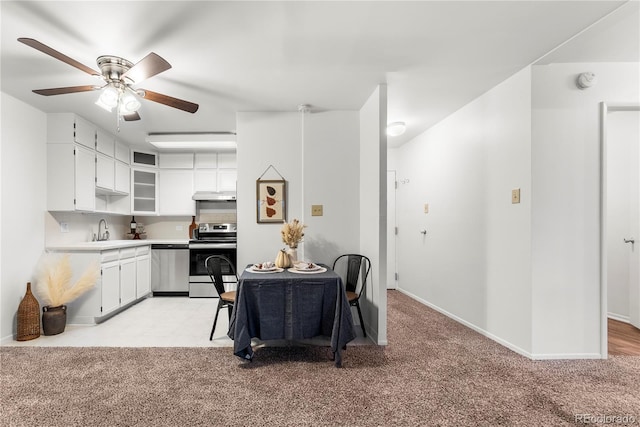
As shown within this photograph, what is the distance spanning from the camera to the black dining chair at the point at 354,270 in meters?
3.53

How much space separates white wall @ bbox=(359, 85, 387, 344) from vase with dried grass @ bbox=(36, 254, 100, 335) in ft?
10.4

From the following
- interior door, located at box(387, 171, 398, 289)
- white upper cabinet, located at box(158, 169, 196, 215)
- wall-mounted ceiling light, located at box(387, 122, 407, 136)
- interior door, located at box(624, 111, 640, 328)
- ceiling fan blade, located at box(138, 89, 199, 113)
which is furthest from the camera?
interior door, located at box(387, 171, 398, 289)

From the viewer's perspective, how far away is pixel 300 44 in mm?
2406

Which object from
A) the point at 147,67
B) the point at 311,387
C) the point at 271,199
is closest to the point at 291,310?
the point at 311,387

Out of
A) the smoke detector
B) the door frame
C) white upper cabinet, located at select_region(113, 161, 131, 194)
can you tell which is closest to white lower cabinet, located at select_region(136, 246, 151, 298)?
white upper cabinet, located at select_region(113, 161, 131, 194)

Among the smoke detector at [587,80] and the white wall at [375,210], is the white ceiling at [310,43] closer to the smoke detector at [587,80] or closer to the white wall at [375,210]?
the smoke detector at [587,80]

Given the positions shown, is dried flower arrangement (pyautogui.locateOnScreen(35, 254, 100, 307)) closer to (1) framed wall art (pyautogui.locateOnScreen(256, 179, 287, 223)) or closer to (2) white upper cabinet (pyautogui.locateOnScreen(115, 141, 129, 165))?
(2) white upper cabinet (pyautogui.locateOnScreen(115, 141, 129, 165))

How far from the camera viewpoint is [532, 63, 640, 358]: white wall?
9.05 ft

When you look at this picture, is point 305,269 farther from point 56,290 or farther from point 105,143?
point 105,143

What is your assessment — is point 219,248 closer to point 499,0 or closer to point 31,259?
point 31,259

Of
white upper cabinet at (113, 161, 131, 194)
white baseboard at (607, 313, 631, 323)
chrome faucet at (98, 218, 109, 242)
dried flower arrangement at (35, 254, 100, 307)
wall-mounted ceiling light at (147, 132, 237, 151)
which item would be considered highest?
wall-mounted ceiling light at (147, 132, 237, 151)

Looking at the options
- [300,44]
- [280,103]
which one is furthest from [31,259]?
[300,44]

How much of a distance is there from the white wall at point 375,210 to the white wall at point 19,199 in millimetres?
3655

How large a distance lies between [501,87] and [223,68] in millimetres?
2617
